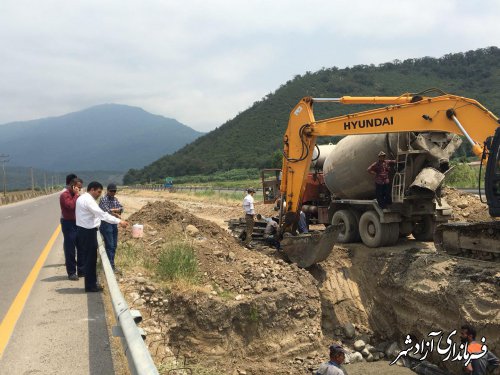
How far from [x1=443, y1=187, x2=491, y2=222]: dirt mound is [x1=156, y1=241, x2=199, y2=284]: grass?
906 cm

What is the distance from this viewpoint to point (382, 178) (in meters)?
10.5

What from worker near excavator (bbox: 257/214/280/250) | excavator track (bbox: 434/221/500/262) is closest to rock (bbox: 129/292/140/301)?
worker near excavator (bbox: 257/214/280/250)

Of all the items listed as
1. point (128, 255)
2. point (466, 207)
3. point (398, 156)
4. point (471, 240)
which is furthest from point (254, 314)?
point (466, 207)

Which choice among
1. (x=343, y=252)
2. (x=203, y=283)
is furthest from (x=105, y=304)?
(x=343, y=252)

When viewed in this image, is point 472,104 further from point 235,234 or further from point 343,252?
point 235,234

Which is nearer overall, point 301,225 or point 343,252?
point 343,252

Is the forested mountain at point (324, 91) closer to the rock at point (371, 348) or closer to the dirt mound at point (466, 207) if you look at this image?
the dirt mound at point (466, 207)

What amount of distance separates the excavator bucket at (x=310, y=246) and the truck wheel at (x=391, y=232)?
1417 millimetres

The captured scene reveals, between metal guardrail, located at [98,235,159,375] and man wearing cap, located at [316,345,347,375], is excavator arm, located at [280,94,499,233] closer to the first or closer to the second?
man wearing cap, located at [316,345,347,375]

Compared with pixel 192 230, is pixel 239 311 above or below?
below

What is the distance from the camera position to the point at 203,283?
8.84m

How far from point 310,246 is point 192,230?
10.8 feet

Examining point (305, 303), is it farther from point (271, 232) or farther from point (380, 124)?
point (380, 124)

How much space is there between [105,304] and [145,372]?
146 inches
